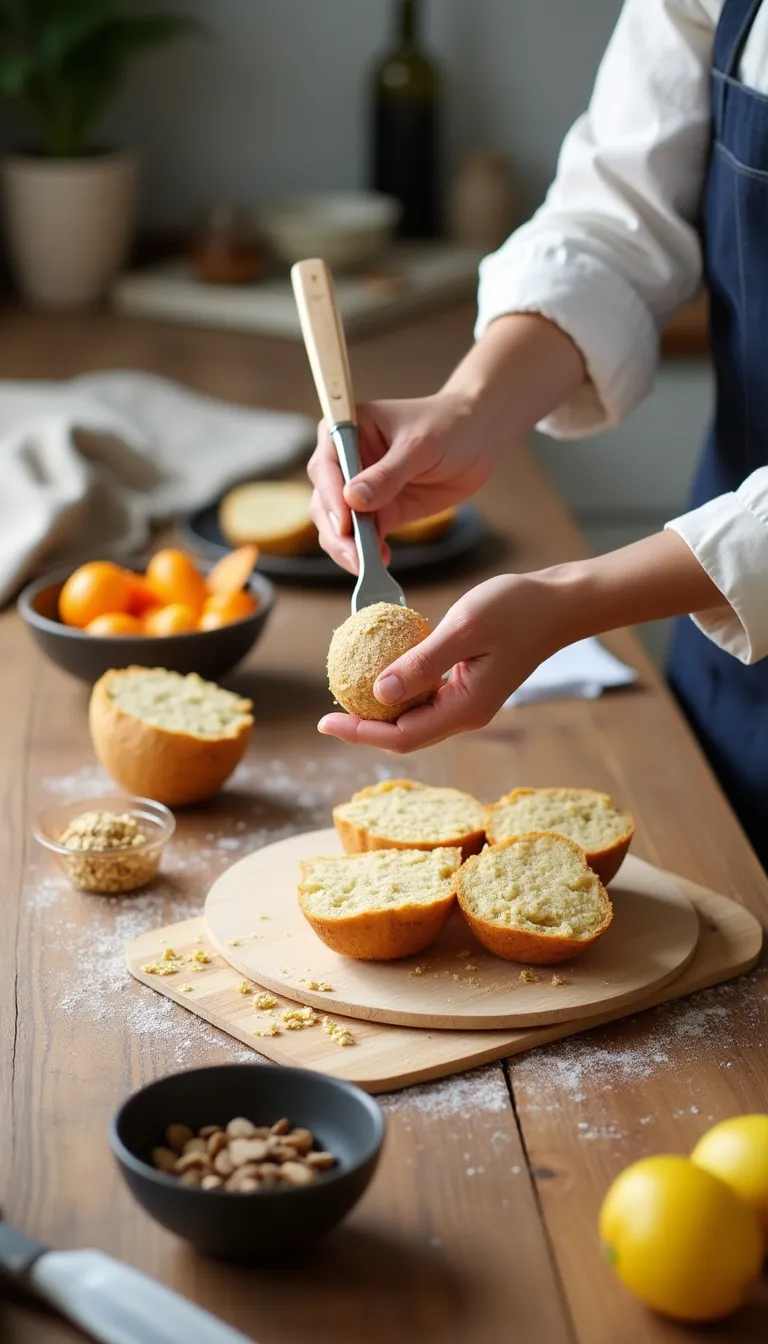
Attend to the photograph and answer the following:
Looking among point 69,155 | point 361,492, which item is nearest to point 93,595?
point 361,492

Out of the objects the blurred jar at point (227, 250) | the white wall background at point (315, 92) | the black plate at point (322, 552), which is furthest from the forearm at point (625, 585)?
the white wall background at point (315, 92)

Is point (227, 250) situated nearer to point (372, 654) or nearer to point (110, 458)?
point (110, 458)

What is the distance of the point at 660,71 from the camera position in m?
1.46

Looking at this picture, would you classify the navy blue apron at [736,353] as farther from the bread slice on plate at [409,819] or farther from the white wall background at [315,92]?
the white wall background at [315,92]

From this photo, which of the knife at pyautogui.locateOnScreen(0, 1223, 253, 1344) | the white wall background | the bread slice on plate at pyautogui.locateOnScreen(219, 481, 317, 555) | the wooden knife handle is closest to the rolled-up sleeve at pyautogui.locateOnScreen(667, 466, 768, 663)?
the wooden knife handle

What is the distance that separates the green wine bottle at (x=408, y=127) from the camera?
288 cm

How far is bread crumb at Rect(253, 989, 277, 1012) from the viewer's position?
3.34 ft

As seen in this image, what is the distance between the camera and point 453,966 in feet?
3.47

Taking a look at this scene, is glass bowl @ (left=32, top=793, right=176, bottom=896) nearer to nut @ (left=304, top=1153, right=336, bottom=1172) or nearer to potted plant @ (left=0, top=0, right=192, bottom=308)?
nut @ (left=304, top=1153, right=336, bottom=1172)

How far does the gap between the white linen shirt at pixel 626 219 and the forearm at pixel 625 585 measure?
39cm

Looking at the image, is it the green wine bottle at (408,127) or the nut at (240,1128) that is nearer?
the nut at (240,1128)

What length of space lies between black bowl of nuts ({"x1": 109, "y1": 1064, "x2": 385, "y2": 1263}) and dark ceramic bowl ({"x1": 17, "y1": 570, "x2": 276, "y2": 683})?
0.65m

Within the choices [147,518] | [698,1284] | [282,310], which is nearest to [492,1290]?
[698,1284]

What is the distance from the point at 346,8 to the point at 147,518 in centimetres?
150
